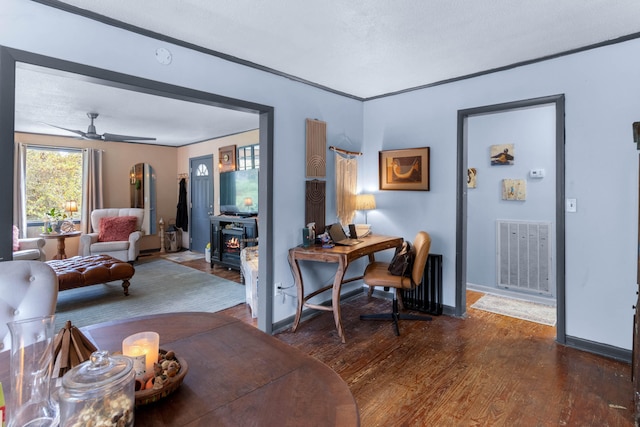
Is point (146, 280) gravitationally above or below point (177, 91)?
below

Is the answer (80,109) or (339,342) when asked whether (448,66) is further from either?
(80,109)

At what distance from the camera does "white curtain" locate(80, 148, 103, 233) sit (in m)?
6.54

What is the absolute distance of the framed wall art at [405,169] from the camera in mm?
3693

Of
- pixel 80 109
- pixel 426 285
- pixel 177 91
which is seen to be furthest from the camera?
pixel 80 109

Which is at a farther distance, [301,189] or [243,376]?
[301,189]

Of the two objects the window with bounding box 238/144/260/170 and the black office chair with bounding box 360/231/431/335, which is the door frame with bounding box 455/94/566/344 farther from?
the window with bounding box 238/144/260/170

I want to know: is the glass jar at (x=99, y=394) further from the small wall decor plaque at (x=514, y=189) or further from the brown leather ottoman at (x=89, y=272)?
the small wall decor plaque at (x=514, y=189)

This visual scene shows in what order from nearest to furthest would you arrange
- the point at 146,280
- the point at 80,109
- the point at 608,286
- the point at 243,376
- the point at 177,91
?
the point at 243,376
the point at 177,91
the point at 608,286
the point at 80,109
the point at 146,280

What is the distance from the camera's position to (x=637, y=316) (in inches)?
76.9

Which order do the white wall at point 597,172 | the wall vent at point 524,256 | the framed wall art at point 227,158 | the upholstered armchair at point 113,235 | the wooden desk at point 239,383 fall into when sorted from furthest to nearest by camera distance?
the framed wall art at point 227,158 → the upholstered armchair at point 113,235 → the wall vent at point 524,256 → the white wall at point 597,172 → the wooden desk at point 239,383

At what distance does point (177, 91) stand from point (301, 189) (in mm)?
1434

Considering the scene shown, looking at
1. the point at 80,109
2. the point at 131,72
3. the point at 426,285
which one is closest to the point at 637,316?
the point at 426,285

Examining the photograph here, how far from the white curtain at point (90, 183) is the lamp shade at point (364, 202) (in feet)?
18.1

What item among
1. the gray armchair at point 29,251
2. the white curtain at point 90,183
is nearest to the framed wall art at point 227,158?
the white curtain at point 90,183
